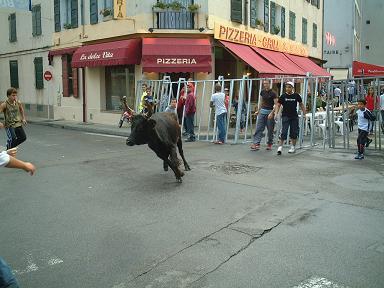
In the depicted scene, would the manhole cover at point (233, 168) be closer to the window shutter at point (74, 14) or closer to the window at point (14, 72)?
the window shutter at point (74, 14)

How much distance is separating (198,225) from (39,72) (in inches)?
844

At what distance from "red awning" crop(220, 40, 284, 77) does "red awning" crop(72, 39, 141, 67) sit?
3622 mm

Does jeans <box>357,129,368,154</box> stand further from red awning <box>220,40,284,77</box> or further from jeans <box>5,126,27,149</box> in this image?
red awning <box>220,40,284,77</box>

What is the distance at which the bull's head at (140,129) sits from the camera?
26.0ft

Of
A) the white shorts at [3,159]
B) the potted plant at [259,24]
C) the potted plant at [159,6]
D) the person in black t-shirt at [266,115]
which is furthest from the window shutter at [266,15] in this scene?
the white shorts at [3,159]

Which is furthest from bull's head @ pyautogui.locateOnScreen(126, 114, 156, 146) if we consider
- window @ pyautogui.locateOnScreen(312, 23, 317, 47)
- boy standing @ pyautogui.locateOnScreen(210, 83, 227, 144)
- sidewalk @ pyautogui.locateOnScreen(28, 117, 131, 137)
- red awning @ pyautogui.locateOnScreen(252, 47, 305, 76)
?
window @ pyautogui.locateOnScreen(312, 23, 317, 47)

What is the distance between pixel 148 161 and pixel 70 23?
13.9m

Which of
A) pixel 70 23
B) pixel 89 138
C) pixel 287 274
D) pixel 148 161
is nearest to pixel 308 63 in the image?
pixel 70 23

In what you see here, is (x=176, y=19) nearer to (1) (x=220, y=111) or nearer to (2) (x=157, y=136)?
(1) (x=220, y=111)

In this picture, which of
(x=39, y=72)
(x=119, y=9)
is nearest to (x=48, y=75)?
(x=39, y=72)

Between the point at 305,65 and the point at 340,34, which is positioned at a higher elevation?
the point at 340,34

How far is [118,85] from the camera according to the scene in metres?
20.3

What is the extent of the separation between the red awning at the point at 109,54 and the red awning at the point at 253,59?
3.62m

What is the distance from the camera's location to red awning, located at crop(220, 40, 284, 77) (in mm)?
18484
